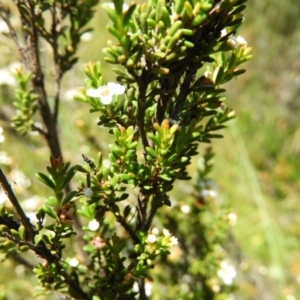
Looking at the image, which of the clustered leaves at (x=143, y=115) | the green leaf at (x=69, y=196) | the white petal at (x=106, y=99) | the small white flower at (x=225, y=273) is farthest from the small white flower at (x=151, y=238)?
the small white flower at (x=225, y=273)

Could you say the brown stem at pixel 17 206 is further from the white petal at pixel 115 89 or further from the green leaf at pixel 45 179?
the white petal at pixel 115 89

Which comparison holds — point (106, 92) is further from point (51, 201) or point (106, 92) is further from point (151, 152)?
point (51, 201)

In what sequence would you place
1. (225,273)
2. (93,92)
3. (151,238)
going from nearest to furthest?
(93,92)
(151,238)
(225,273)

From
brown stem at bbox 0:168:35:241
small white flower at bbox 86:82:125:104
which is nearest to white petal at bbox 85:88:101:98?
small white flower at bbox 86:82:125:104

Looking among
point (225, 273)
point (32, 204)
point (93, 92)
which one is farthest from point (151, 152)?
point (32, 204)

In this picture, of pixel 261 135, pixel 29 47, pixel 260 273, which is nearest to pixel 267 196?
pixel 261 135

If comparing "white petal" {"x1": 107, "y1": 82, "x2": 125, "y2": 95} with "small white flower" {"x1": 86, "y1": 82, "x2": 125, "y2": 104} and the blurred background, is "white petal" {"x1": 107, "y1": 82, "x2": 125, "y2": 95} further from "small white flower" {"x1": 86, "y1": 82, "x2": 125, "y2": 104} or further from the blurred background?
the blurred background
